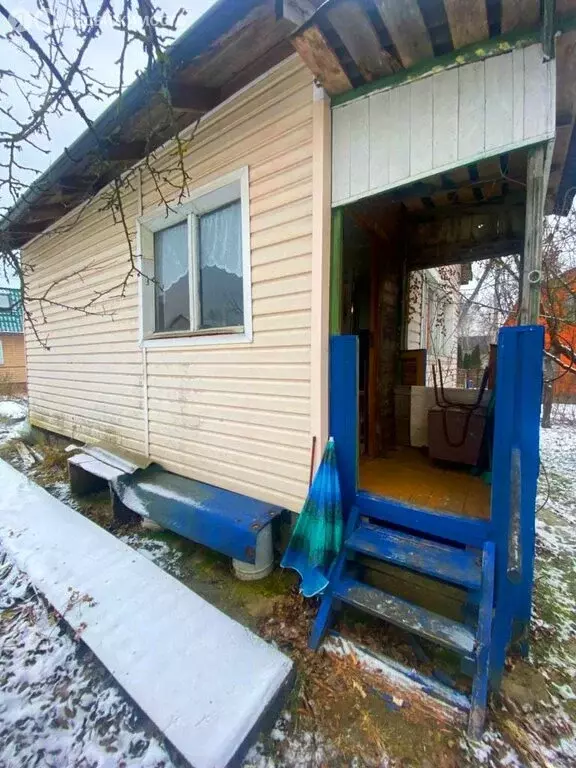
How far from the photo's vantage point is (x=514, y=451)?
181 cm

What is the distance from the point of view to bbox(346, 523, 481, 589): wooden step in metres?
1.89

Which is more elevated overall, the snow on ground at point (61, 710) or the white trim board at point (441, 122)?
the white trim board at point (441, 122)

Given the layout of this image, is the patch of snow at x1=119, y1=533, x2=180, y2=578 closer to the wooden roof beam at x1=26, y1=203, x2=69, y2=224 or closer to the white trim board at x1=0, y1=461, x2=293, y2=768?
the white trim board at x1=0, y1=461, x2=293, y2=768

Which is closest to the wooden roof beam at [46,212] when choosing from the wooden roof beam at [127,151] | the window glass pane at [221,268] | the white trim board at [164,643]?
the wooden roof beam at [127,151]

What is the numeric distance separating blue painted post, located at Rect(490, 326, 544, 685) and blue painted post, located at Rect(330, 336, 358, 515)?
839 millimetres

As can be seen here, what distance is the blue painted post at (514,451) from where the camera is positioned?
176cm

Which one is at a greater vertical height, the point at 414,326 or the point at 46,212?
the point at 46,212

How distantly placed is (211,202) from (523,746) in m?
4.08

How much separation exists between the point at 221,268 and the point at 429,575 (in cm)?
291

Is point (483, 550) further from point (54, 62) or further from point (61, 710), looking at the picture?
point (54, 62)

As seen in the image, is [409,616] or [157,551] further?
[157,551]

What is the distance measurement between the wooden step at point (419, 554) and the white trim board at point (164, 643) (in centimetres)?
78

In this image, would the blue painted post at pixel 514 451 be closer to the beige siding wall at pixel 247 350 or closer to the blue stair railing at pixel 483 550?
the blue stair railing at pixel 483 550

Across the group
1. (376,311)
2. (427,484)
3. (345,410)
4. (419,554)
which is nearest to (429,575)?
(419,554)
